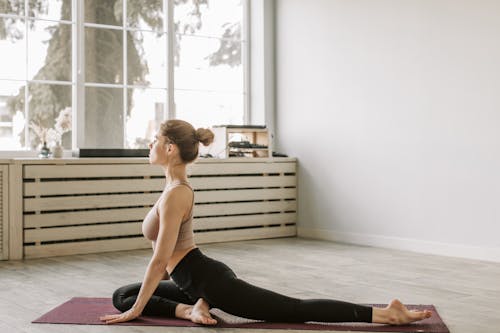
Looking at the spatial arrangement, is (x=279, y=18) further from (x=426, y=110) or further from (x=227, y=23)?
(x=426, y=110)

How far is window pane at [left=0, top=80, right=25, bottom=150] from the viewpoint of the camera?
5449 mm

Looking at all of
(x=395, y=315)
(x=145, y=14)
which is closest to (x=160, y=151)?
(x=395, y=315)

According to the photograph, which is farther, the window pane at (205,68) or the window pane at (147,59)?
the window pane at (205,68)

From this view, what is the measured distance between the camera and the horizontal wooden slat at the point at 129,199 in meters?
5.18

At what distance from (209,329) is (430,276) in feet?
6.03

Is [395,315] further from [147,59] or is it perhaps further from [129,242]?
[147,59]

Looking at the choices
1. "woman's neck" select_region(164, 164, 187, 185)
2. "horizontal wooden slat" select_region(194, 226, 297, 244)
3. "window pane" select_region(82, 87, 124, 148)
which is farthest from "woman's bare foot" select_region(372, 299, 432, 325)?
"window pane" select_region(82, 87, 124, 148)

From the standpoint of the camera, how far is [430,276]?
4309 mm

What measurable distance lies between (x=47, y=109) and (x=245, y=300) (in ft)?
10.9

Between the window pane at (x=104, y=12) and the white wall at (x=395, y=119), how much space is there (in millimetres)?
1532

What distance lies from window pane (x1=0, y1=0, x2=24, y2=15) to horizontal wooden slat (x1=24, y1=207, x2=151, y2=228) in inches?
61.2

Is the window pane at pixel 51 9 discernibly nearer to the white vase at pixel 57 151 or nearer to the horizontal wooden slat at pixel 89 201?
the white vase at pixel 57 151

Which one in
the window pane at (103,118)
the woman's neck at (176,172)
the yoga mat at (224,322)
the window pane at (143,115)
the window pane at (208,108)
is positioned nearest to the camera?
the yoga mat at (224,322)

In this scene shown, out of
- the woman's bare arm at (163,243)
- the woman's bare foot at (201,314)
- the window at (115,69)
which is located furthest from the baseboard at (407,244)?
the woman's bare arm at (163,243)
